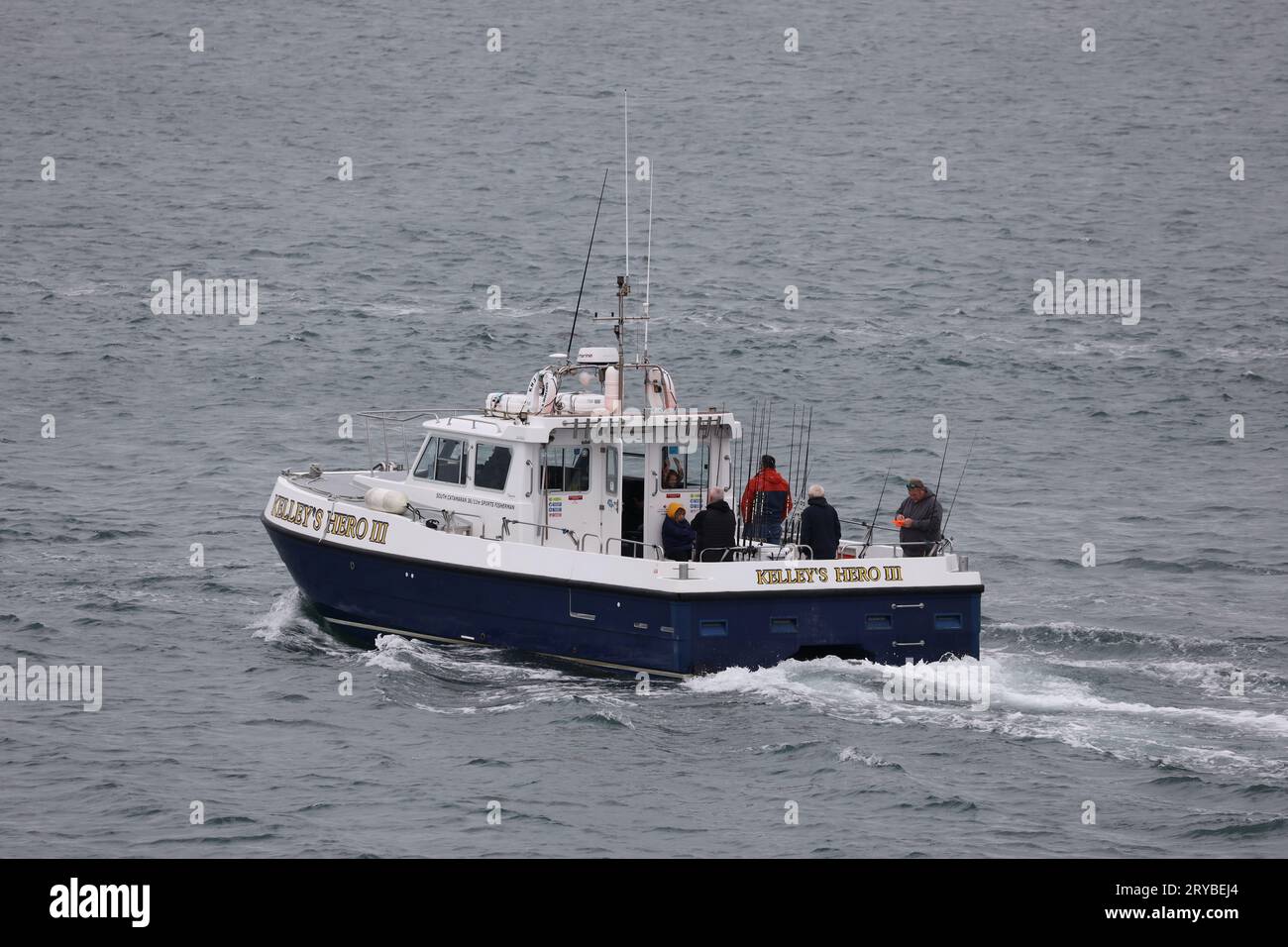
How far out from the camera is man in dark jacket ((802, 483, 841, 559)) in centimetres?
2197

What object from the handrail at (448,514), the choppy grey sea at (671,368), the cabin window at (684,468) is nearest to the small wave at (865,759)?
the choppy grey sea at (671,368)

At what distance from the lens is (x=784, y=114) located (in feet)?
258

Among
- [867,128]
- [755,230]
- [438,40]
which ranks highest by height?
[438,40]

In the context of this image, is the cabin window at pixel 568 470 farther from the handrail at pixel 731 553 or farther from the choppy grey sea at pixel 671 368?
the choppy grey sea at pixel 671 368

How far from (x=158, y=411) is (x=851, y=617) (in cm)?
2139

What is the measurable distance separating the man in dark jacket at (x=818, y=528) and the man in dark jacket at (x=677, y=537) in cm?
128

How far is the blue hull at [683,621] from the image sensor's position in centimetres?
2116

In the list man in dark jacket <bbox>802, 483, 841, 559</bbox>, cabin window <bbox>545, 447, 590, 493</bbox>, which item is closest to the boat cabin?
cabin window <bbox>545, 447, 590, 493</bbox>

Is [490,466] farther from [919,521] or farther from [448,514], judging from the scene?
[919,521]

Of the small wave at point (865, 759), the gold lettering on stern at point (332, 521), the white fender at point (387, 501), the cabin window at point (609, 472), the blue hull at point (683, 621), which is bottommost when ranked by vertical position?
the small wave at point (865, 759)

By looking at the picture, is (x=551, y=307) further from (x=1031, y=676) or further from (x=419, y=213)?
(x=1031, y=676)

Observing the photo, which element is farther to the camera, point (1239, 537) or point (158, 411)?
point (158, 411)

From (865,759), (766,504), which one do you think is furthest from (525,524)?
(865,759)
